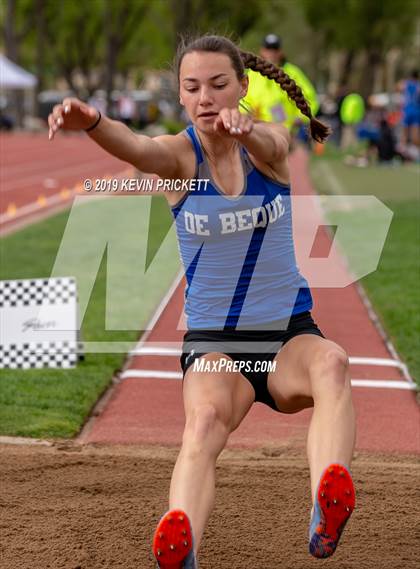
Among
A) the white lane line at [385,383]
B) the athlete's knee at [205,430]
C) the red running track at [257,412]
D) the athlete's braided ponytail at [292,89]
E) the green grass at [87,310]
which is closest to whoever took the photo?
the athlete's knee at [205,430]

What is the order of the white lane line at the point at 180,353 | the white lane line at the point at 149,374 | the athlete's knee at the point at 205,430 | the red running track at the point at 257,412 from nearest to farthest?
the athlete's knee at the point at 205,430 → the red running track at the point at 257,412 → the white lane line at the point at 149,374 → the white lane line at the point at 180,353

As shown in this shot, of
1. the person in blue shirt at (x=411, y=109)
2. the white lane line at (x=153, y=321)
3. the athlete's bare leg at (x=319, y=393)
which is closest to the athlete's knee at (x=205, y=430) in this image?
the athlete's bare leg at (x=319, y=393)

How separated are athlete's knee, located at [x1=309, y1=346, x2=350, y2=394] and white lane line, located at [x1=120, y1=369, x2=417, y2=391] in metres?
3.14

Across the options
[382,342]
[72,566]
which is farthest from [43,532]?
[382,342]

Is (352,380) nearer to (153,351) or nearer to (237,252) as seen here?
(153,351)

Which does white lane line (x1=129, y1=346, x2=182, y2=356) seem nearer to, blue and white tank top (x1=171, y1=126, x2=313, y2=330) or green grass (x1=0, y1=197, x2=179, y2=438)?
green grass (x1=0, y1=197, x2=179, y2=438)

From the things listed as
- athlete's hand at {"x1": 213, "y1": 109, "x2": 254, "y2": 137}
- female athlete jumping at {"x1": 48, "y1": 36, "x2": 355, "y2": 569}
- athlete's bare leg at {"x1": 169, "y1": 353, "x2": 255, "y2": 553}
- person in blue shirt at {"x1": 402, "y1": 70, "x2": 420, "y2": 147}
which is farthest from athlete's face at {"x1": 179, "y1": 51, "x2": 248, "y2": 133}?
person in blue shirt at {"x1": 402, "y1": 70, "x2": 420, "y2": 147}

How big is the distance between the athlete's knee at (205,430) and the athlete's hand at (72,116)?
43.7 inches

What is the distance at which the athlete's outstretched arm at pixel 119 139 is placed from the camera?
3.75m

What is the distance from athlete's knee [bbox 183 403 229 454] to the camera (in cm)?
398

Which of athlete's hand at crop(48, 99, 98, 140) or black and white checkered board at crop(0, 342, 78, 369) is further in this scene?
black and white checkered board at crop(0, 342, 78, 369)

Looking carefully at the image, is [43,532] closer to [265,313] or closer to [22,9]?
[265,313]

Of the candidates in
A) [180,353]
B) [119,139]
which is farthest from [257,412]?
[119,139]

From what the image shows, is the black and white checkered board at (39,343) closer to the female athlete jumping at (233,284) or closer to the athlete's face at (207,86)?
the female athlete jumping at (233,284)
